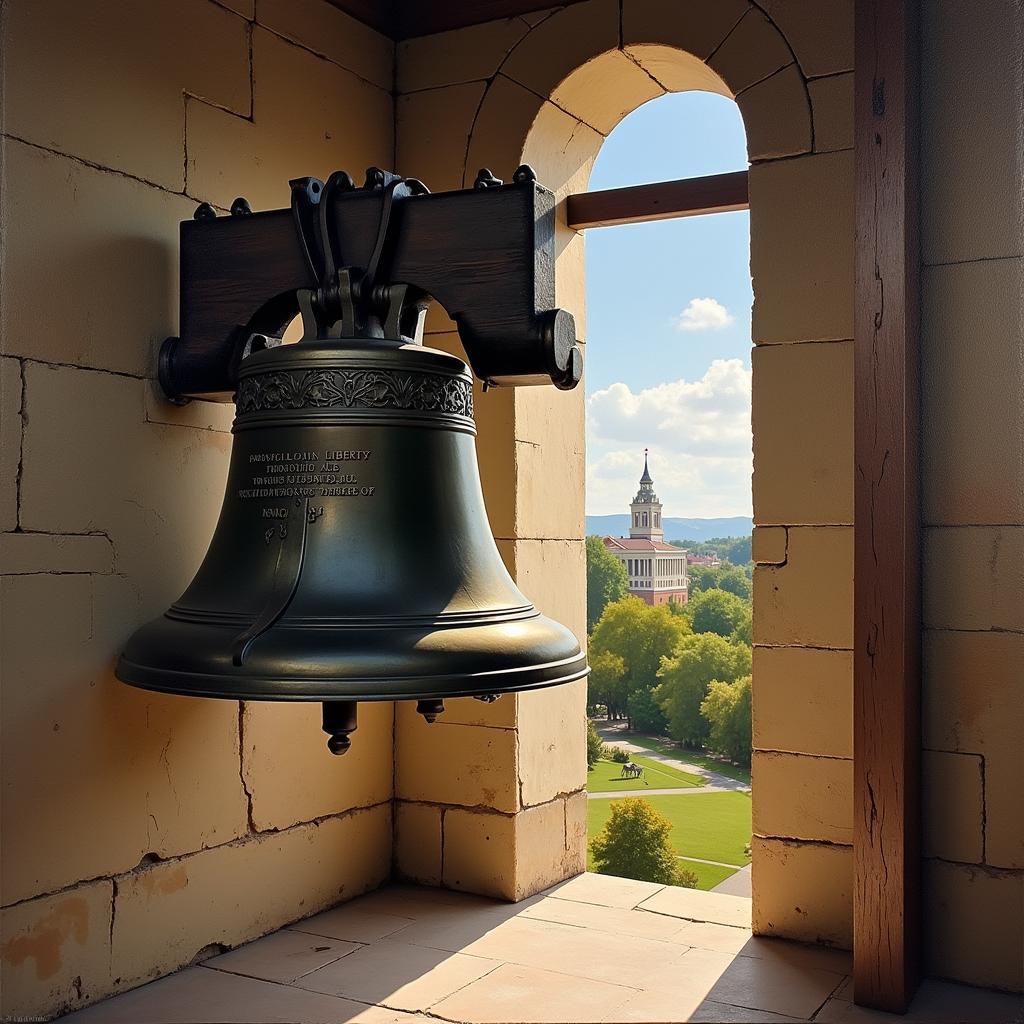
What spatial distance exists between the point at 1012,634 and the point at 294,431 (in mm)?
1730

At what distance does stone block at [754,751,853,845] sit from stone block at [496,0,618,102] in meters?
1.99

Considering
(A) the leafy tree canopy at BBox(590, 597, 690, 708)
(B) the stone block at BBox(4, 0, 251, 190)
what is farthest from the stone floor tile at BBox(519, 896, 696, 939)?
(B) the stone block at BBox(4, 0, 251, 190)

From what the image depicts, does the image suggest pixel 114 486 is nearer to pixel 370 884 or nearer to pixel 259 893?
pixel 259 893

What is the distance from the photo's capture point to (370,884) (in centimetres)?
341

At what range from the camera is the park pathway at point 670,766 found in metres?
4.17

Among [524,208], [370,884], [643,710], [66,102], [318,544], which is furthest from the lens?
[643,710]

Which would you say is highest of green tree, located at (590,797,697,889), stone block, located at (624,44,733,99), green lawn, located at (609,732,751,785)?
stone block, located at (624,44,733,99)

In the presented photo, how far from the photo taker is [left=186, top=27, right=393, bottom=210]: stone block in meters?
2.88

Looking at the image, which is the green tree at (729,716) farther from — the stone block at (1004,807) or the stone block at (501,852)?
the stone block at (1004,807)

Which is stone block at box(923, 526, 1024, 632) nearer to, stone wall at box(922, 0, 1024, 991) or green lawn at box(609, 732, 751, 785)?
stone wall at box(922, 0, 1024, 991)

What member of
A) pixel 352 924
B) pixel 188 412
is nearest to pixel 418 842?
pixel 352 924

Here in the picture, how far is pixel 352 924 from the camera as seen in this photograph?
122 inches

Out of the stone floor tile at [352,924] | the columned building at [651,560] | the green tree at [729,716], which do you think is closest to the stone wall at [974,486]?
the green tree at [729,716]

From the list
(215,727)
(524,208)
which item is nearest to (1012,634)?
(524,208)
